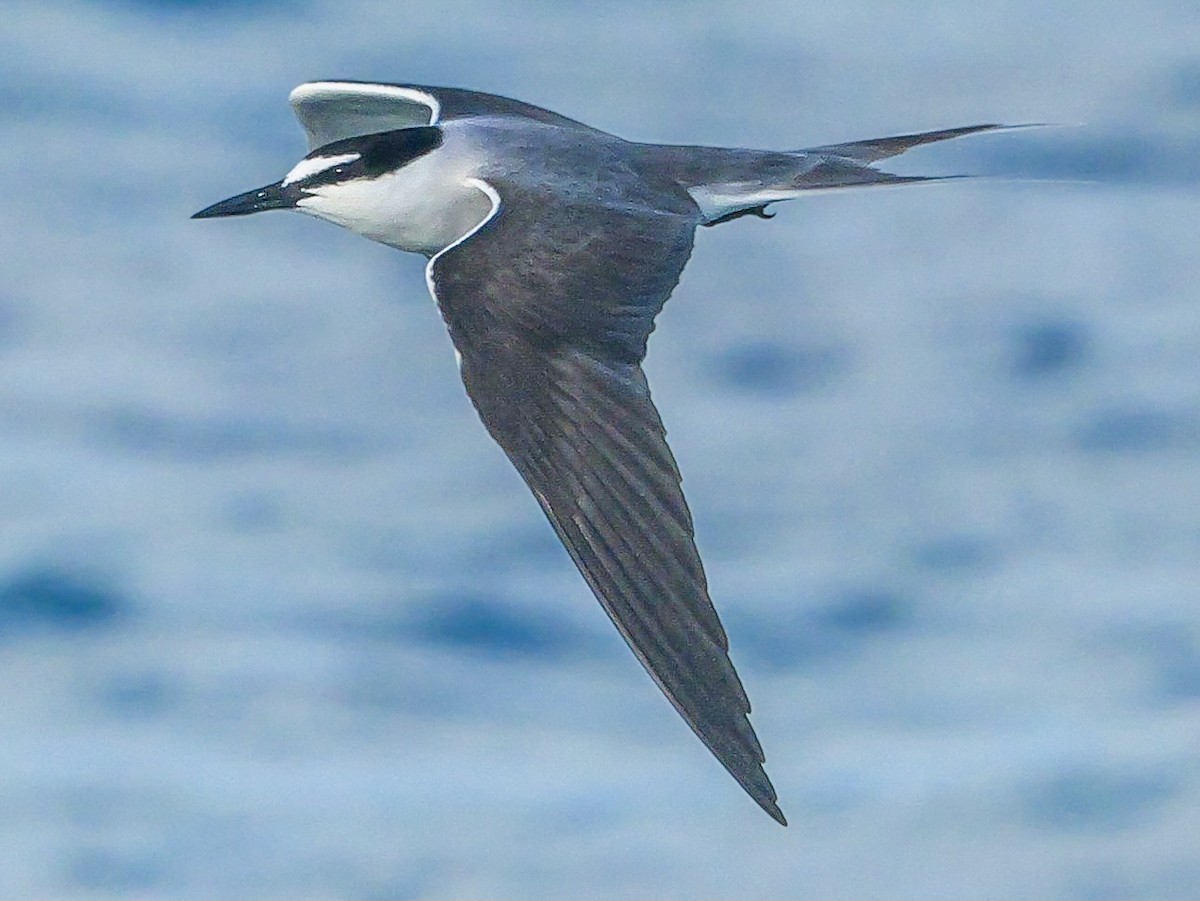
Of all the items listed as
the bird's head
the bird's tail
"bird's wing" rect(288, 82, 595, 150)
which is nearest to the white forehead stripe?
the bird's head

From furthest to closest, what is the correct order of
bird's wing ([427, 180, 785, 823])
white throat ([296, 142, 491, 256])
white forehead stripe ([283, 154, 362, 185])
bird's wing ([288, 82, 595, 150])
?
bird's wing ([288, 82, 595, 150]) < white forehead stripe ([283, 154, 362, 185]) < white throat ([296, 142, 491, 256]) < bird's wing ([427, 180, 785, 823])

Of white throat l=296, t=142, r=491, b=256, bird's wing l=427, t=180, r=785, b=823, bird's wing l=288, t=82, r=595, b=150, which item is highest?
A: bird's wing l=288, t=82, r=595, b=150

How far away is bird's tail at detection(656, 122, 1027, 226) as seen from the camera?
4.93 metres

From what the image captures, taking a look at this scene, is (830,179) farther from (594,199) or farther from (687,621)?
(687,621)

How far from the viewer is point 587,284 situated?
4.25m

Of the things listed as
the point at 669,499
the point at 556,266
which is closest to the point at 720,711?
the point at 669,499

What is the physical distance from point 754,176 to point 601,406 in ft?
3.89

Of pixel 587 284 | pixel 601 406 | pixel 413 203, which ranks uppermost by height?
pixel 413 203

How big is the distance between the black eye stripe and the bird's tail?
0.57m

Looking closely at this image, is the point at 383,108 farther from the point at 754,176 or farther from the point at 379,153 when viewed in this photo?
the point at 754,176

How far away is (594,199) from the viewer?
4551 millimetres

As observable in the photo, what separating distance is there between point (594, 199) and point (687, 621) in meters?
1.18

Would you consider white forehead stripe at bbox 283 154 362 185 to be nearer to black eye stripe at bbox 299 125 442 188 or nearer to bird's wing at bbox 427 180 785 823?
black eye stripe at bbox 299 125 442 188

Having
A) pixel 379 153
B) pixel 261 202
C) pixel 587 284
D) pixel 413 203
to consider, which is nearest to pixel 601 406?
pixel 587 284
